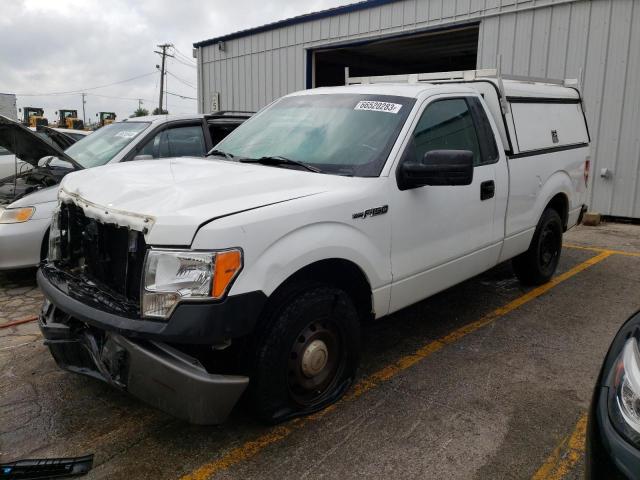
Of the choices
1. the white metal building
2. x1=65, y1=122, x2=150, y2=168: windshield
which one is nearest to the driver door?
the white metal building

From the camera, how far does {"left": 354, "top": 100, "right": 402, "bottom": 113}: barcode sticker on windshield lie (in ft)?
12.2

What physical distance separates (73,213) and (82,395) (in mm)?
1151

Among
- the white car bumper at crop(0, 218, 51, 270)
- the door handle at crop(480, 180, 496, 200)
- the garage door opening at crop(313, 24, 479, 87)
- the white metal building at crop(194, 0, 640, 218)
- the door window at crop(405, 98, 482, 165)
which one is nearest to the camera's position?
the door window at crop(405, 98, 482, 165)

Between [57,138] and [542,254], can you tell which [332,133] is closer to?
[542,254]

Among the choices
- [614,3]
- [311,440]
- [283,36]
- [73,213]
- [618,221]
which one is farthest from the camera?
[283,36]

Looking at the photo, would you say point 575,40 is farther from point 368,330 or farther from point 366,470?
point 366,470

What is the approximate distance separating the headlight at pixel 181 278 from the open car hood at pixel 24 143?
118 inches

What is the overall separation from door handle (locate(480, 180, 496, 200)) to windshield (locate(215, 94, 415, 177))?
0.95 m

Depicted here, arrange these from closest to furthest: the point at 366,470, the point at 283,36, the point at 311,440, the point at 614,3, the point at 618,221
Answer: the point at 366,470 → the point at 311,440 → the point at 614,3 → the point at 618,221 → the point at 283,36

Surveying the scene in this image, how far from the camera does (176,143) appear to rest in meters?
6.23

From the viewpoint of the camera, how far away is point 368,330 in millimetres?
4539

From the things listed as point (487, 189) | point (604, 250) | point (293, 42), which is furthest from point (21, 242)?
point (293, 42)

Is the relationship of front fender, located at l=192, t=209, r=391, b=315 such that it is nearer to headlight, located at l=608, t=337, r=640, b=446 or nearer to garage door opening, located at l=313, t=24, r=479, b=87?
headlight, located at l=608, t=337, r=640, b=446

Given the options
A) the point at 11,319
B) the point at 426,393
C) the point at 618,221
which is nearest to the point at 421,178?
the point at 426,393
